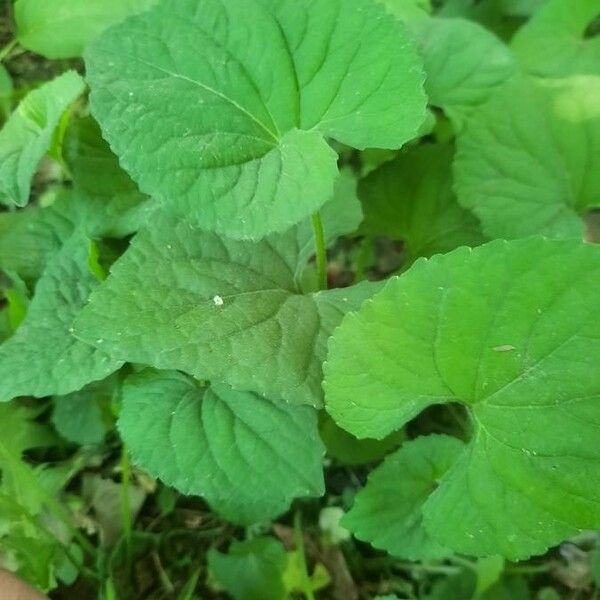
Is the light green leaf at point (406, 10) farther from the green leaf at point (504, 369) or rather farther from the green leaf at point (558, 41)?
the green leaf at point (504, 369)

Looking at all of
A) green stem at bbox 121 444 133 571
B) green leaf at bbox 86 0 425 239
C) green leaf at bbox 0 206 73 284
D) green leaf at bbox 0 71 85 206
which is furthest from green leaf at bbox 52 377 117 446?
green leaf at bbox 86 0 425 239

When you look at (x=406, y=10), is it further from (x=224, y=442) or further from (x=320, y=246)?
(x=224, y=442)

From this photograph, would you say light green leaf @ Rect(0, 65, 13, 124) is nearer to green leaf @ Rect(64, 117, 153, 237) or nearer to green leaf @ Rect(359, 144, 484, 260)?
green leaf @ Rect(64, 117, 153, 237)

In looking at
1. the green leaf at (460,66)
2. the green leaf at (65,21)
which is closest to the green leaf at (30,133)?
the green leaf at (65,21)

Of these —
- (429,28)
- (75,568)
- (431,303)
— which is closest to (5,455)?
(75,568)

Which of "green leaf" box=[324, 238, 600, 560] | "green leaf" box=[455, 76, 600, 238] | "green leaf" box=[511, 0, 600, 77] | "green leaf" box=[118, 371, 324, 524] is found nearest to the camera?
"green leaf" box=[324, 238, 600, 560]

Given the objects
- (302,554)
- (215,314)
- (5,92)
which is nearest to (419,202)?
(215,314)

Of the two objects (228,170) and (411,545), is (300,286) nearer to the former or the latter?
(228,170)
